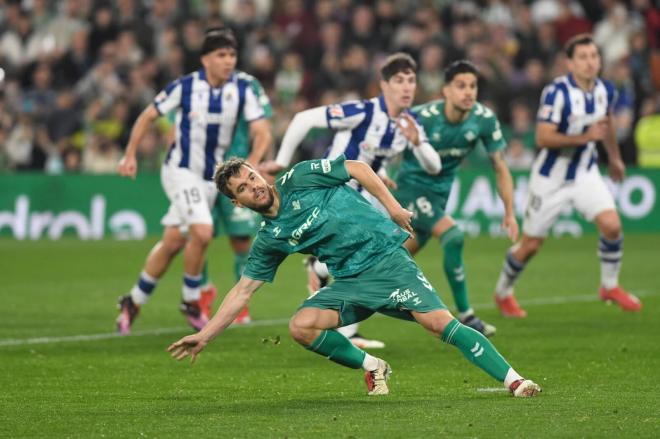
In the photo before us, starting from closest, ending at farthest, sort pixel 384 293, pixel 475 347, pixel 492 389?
pixel 475 347
pixel 384 293
pixel 492 389

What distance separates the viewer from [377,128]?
1110cm

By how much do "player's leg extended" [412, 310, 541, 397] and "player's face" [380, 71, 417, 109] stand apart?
123 inches

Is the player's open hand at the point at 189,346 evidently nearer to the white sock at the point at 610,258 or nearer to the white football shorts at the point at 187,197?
the white football shorts at the point at 187,197

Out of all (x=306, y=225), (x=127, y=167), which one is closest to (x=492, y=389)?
(x=306, y=225)

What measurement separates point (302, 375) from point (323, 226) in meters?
1.73

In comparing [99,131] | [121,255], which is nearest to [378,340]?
[121,255]

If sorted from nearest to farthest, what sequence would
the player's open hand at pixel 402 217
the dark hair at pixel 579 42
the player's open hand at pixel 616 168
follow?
the player's open hand at pixel 402 217, the dark hair at pixel 579 42, the player's open hand at pixel 616 168

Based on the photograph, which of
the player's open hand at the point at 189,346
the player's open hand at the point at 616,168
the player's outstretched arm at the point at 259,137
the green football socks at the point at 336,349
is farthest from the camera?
the player's open hand at the point at 616,168

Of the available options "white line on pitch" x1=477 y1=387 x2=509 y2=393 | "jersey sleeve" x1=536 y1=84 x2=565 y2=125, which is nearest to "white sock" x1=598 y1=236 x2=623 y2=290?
"jersey sleeve" x1=536 y1=84 x2=565 y2=125

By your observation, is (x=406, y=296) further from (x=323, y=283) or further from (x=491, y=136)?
(x=491, y=136)

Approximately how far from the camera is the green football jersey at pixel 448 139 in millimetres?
11922

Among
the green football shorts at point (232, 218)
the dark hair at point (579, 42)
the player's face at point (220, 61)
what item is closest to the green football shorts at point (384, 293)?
the player's face at point (220, 61)

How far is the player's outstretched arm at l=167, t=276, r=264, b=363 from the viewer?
7.97 m

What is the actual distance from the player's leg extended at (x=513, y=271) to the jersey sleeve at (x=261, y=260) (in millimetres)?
5088
